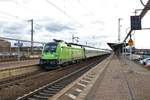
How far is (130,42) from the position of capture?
30.6 m

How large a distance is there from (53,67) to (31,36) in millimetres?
26477

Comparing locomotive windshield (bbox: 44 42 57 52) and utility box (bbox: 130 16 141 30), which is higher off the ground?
utility box (bbox: 130 16 141 30)

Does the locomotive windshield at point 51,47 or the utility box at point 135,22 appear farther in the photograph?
the locomotive windshield at point 51,47

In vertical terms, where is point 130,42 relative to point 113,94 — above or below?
above

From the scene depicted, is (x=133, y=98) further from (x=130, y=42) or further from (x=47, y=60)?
(x=47, y=60)

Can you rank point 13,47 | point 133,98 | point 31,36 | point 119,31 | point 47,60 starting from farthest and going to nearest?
point 119,31
point 31,36
point 47,60
point 13,47
point 133,98

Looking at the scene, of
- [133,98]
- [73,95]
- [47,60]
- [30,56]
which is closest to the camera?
[133,98]

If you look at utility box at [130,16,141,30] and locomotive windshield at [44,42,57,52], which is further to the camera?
locomotive windshield at [44,42,57,52]

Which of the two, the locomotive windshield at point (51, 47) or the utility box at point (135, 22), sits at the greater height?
the utility box at point (135, 22)

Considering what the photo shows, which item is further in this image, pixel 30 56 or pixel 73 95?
pixel 30 56

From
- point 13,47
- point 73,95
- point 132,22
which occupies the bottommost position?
point 73,95

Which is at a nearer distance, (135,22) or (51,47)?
(135,22)

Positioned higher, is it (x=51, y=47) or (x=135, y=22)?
(x=135, y=22)

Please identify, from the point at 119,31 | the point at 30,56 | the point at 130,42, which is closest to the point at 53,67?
the point at 30,56
